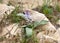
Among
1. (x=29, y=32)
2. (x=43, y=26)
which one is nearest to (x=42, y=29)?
(x=43, y=26)

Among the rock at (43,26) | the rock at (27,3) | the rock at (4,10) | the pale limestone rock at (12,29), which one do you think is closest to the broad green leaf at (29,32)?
the pale limestone rock at (12,29)

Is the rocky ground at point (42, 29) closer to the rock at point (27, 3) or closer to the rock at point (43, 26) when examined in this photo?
the rock at point (43, 26)

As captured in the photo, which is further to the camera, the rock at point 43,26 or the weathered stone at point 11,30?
the rock at point 43,26

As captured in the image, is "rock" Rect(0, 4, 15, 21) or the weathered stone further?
"rock" Rect(0, 4, 15, 21)

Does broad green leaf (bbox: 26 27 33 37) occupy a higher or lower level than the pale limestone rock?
higher

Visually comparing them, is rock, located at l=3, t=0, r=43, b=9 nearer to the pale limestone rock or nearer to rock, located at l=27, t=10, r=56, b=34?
rock, located at l=27, t=10, r=56, b=34

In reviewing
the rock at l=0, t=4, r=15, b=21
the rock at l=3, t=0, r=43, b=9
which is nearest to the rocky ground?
the rock at l=0, t=4, r=15, b=21

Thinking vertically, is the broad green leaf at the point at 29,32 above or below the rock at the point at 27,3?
below

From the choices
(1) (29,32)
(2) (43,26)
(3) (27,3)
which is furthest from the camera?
(3) (27,3)

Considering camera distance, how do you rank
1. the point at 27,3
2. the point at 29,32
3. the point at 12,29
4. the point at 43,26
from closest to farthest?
1. the point at 29,32
2. the point at 12,29
3. the point at 43,26
4. the point at 27,3

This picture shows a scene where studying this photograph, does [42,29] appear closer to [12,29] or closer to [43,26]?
[43,26]

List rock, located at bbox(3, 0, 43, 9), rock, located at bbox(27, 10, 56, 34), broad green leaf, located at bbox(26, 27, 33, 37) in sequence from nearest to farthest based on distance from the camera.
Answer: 1. broad green leaf, located at bbox(26, 27, 33, 37)
2. rock, located at bbox(27, 10, 56, 34)
3. rock, located at bbox(3, 0, 43, 9)

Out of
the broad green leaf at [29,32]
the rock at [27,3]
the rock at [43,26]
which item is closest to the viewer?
the broad green leaf at [29,32]

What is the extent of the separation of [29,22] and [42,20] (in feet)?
0.48
